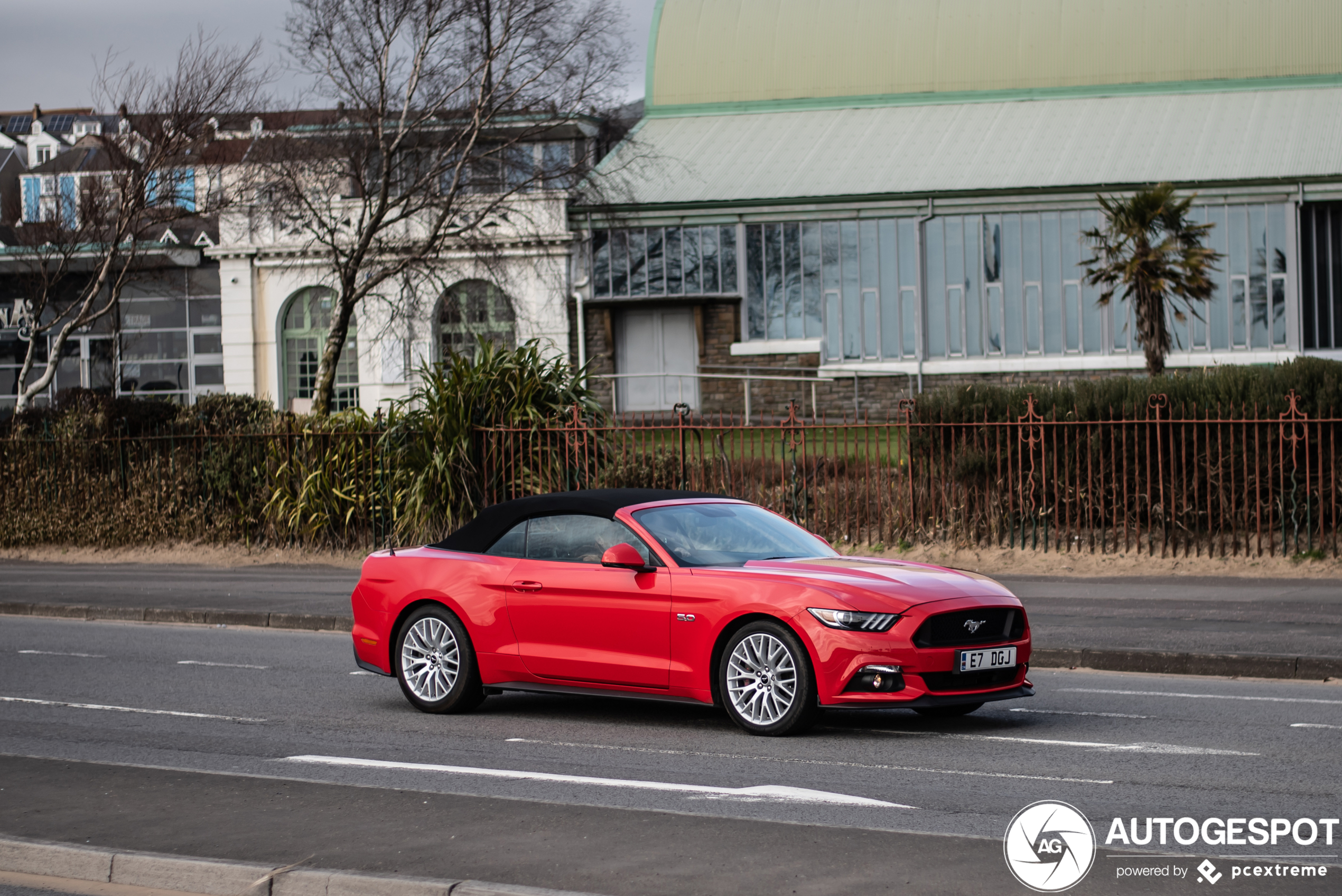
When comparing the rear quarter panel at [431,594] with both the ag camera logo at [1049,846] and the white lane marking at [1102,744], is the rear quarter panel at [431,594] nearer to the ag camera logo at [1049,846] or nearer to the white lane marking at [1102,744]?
the white lane marking at [1102,744]

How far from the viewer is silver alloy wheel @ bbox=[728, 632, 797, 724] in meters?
8.30

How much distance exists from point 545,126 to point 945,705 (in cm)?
1921

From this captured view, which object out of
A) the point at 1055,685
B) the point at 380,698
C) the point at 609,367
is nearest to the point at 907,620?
the point at 1055,685

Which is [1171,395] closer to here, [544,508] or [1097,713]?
[1097,713]

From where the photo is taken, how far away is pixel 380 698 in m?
10.6

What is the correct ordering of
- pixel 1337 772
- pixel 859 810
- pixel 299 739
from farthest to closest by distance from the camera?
pixel 299 739 → pixel 1337 772 → pixel 859 810

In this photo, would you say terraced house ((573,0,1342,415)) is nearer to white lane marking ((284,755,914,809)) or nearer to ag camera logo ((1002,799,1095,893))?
white lane marking ((284,755,914,809))

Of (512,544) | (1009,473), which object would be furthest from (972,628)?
(1009,473)

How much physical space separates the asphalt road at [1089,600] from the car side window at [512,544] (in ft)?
15.8

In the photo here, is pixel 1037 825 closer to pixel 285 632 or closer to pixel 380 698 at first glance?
pixel 380 698

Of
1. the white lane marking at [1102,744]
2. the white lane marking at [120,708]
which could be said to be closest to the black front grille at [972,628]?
the white lane marking at [1102,744]

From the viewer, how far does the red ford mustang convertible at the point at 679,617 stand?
8148mm

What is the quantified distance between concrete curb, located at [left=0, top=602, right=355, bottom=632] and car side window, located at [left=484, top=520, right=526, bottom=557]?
5.36 m

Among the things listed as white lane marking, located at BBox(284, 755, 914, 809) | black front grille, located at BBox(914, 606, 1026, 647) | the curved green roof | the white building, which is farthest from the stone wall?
white lane marking, located at BBox(284, 755, 914, 809)
